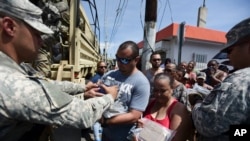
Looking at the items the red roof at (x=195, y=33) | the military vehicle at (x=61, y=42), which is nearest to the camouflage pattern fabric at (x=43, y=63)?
the military vehicle at (x=61, y=42)

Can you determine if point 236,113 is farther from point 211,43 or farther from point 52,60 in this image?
point 211,43

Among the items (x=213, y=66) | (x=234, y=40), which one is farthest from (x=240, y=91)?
(x=213, y=66)

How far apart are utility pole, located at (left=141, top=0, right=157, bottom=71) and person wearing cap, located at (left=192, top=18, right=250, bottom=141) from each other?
11.3ft

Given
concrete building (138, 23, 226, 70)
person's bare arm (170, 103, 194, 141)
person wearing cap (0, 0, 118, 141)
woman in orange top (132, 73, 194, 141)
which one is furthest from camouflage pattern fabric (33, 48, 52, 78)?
concrete building (138, 23, 226, 70)

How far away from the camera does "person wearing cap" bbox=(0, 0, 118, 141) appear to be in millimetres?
1212

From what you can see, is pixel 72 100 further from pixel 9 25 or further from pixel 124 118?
pixel 124 118

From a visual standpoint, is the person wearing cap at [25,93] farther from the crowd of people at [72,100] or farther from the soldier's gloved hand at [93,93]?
the soldier's gloved hand at [93,93]

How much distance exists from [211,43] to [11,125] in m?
20.4

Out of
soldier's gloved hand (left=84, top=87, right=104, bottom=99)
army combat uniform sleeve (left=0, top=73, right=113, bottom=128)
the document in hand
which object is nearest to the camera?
army combat uniform sleeve (left=0, top=73, right=113, bottom=128)

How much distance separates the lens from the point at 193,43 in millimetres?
20156

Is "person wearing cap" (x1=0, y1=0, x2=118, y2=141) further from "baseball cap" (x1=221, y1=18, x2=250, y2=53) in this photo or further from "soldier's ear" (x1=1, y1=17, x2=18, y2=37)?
"baseball cap" (x1=221, y1=18, x2=250, y2=53)

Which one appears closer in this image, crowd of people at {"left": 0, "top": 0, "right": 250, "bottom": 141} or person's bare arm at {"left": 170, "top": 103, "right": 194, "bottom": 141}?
crowd of people at {"left": 0, "top": 0, "right": 250, "bottom": 141}

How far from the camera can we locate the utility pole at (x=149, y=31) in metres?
5.16

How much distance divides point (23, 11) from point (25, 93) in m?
0.42
